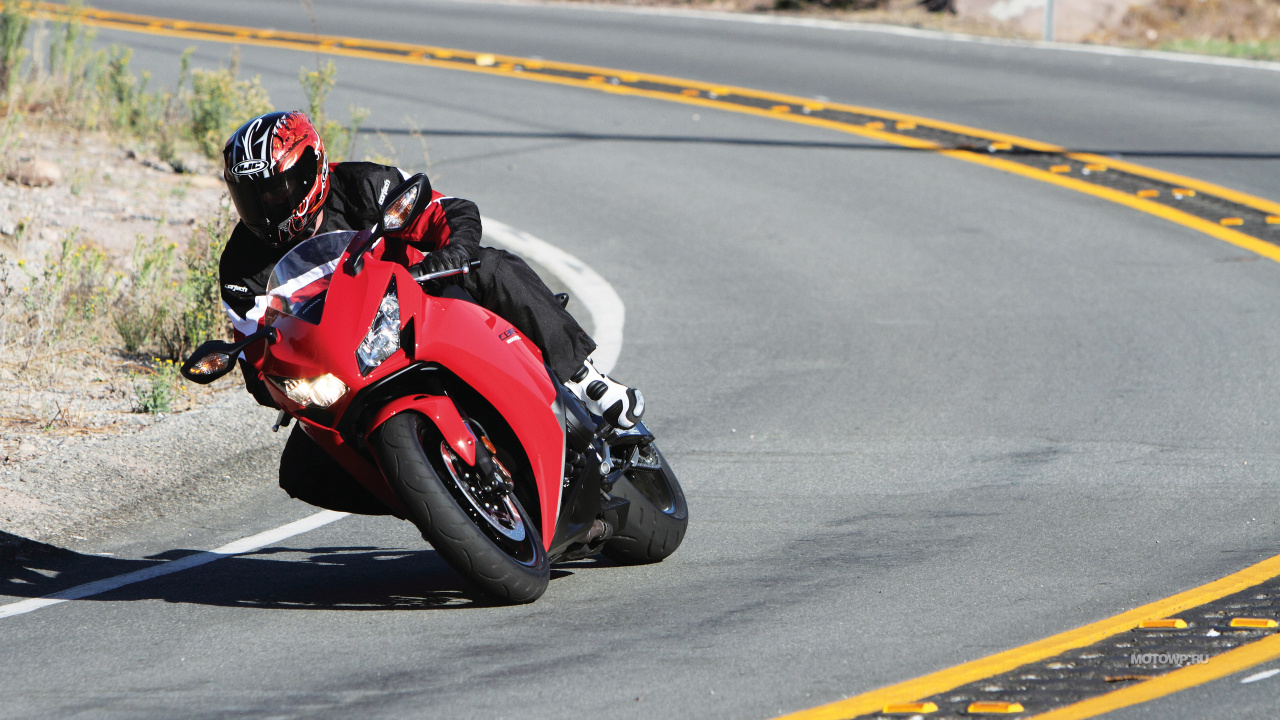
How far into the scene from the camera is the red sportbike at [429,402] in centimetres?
427

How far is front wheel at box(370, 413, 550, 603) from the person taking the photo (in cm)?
423

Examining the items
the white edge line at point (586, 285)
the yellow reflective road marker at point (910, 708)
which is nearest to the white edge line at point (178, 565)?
the white edge line at point (586, 285)

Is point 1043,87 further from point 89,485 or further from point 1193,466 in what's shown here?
point 89,485

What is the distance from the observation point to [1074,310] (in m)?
9.10

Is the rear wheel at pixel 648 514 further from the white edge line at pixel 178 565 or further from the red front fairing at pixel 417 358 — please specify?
the white edge line at pixel 178 565

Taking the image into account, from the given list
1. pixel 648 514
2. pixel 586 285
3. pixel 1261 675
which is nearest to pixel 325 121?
pixel 586 285

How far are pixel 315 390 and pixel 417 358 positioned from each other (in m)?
0.32

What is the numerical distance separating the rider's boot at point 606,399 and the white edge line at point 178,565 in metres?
1.55

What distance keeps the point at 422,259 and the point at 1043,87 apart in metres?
12.9

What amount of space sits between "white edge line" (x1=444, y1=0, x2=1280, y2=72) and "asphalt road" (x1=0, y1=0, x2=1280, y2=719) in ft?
6.12

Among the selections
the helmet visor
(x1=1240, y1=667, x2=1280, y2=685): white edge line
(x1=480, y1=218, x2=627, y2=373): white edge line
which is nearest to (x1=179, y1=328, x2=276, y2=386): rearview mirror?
the helmet visor

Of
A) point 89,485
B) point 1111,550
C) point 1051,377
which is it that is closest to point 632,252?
point 1051,377

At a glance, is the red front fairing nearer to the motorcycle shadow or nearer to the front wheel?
the front wheel

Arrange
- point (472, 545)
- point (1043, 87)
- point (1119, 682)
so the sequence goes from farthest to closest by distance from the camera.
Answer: point (1043, 87)
point (472, 545)
point (1119, 682)
